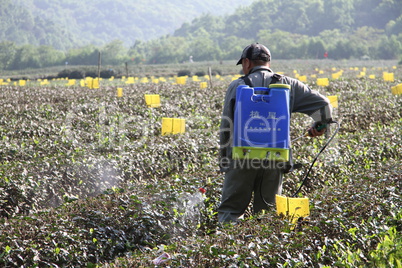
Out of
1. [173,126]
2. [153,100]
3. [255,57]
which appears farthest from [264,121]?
[153,100]

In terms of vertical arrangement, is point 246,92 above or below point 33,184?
above

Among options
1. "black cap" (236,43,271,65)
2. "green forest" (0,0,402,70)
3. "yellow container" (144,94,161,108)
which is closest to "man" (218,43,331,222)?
"black cap" (236,43,271,65)

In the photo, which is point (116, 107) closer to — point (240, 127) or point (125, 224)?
point (125, 224)

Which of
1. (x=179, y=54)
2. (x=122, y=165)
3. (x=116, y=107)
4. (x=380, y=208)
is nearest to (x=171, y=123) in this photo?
(x=122, y=165)

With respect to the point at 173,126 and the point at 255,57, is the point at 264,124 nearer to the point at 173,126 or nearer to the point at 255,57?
the point at 255,57

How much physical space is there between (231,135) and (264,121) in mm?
353

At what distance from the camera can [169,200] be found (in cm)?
527

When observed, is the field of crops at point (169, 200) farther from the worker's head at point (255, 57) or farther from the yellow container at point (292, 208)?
the worker's head at point (255, 57)

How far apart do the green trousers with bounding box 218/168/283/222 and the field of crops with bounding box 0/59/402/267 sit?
0.13 metres

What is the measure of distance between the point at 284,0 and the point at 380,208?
502ft

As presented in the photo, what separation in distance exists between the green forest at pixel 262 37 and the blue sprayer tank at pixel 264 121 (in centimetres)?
7397

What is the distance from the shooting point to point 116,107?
12789mm

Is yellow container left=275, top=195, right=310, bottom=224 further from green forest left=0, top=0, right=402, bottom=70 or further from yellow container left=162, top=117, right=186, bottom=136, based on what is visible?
green forest left=0, top=0, right=402, bottom=70

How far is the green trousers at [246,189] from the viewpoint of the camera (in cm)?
445
